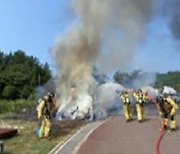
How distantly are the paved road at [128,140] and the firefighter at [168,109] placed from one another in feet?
1.56

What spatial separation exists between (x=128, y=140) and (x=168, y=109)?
120 inches

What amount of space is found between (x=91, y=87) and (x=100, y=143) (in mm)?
13968

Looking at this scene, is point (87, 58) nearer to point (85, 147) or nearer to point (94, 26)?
point (94, 26)

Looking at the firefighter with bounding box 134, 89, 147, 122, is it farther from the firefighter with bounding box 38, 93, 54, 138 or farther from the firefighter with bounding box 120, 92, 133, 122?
the firefighter with bounding box 38, 93, 54, 138

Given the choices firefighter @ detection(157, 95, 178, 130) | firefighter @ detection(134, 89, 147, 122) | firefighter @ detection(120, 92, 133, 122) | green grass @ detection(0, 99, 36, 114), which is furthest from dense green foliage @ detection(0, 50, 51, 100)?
firefighter @ detection(157, 95, 178, 130)

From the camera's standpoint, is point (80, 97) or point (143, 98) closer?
point (143, 98)

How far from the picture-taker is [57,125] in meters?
22.2

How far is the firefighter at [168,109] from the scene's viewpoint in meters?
17.8

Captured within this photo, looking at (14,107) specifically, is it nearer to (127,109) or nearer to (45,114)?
(127,109)

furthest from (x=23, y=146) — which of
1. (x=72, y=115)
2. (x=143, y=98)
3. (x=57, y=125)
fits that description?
(x=72, y=115)

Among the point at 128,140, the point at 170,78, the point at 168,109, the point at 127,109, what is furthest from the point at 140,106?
the point at 170,78

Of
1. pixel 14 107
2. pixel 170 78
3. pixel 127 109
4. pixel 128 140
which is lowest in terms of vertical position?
pixel 128 140

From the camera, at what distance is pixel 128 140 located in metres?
15.9

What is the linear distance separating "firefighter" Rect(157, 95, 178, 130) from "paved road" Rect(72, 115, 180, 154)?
1.56 feet
